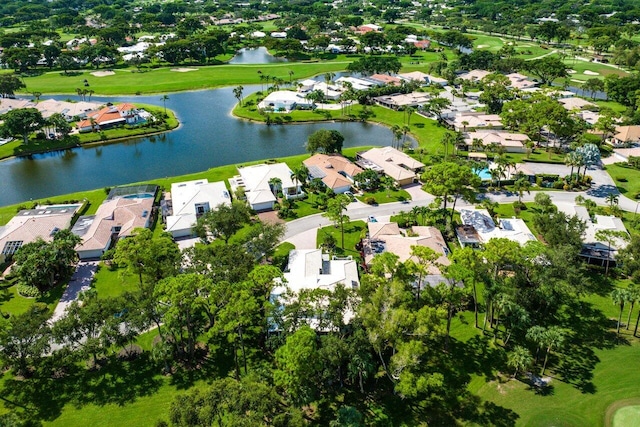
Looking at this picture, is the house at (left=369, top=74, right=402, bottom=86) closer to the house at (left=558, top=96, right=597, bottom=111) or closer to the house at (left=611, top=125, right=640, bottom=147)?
the house at (left=558, top=96, right=597, bottom=111)

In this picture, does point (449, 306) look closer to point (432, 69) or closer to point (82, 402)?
point (82, 402)

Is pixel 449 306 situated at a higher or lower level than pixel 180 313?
lower

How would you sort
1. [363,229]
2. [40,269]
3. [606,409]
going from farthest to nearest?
[363,229] → [40,269] → [606,409]

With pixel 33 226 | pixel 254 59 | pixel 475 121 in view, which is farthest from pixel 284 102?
pixel 254 59

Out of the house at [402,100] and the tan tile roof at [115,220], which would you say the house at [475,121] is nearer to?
the house at [402,100]

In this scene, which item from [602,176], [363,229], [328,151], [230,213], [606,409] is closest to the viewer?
[606,409]

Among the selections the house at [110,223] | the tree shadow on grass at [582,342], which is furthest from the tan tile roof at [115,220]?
the tree shadow on grass at [582,342]

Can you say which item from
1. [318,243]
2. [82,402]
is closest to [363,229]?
[318,243]
